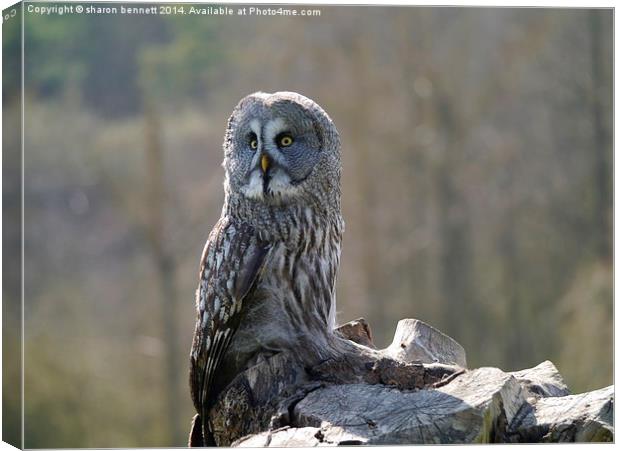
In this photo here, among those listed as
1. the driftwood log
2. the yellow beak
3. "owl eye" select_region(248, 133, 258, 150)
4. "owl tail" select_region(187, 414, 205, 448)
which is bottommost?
"owl tail" select_region(187, 414, 205, 448)

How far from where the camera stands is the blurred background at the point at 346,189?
9039mm

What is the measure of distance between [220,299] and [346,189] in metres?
7.23

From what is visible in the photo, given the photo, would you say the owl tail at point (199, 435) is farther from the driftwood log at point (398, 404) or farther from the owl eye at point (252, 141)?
the owl eye at point (252, 141)

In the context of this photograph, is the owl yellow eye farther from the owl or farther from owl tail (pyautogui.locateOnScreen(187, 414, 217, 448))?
owl tail (pyautogui.locateOnScreen(187, 414, 217, 448))

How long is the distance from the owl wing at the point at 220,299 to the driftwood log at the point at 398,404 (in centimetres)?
11

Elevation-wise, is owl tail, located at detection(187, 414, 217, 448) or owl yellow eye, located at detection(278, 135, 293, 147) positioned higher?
owl yellow eye, located at detection(278, 135, 293, 147)

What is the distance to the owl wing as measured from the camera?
11.2ft

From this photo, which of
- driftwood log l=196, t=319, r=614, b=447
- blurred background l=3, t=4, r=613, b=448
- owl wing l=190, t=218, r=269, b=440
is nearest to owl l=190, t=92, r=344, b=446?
owl wing l=190, t=218, r=269, b=440

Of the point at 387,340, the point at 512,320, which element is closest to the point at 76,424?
the point at 387,340

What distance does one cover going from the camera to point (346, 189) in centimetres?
1060

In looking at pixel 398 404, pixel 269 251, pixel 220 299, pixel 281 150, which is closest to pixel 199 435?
pixel 220 299

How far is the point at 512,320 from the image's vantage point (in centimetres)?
1030

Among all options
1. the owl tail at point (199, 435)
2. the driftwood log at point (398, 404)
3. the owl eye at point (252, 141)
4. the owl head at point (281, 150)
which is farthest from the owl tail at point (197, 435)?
the owl eye at point (252, 141)

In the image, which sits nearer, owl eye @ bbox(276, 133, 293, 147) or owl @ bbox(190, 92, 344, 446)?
owl @ bbox(190, 92, 344, 446)
